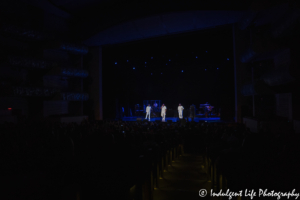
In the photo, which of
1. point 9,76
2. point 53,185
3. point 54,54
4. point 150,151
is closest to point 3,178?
point 53,185

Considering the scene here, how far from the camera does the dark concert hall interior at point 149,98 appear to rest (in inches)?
136

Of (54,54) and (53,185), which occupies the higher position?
(54,54)

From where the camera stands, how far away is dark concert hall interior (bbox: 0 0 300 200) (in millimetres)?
3463

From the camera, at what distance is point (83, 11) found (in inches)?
819

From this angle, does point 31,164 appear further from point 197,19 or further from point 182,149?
point 197,19

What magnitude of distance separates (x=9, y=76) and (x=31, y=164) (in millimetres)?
16415

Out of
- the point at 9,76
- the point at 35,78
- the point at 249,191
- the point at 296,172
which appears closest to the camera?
the point at 249,191

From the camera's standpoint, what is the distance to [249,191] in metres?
2.69

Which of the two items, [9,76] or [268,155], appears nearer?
[268,155]

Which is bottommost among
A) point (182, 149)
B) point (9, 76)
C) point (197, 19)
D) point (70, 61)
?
point (182, 149)

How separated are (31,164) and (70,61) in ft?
68.1

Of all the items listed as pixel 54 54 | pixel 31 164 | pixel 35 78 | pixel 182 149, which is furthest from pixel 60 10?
pixel 31 164

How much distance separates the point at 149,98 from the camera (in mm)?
25875

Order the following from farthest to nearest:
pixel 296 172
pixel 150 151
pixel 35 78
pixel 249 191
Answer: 1. pixel 35 78
2. pixel 150 151
3. pixel 296 172
4. pixel 249 191
